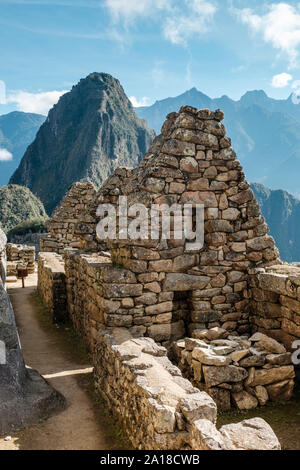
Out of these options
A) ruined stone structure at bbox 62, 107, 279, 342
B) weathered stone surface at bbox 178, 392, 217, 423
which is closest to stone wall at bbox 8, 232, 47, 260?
ruined stone structure at bbox 62, 107, 279, 342

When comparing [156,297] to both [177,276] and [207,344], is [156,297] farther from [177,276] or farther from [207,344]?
[207,344]

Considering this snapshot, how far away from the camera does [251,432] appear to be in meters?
3.40

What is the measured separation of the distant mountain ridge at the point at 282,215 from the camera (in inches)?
4259

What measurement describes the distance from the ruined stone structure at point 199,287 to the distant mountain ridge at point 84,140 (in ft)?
313

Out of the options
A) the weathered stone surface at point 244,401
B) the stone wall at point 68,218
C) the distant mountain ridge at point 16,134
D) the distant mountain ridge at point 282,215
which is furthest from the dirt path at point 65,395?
the distant mountain ridge at point 16,134

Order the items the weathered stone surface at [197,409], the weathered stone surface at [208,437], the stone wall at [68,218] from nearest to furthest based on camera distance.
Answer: the weathered stone surface at [208,437], the weathered stone surface at [197,409], the stone wall at [68,218]

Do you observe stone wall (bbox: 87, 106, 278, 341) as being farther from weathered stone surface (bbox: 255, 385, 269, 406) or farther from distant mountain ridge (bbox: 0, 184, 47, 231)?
distant mountain ridge (bbox: 0, 184, 47, 231)

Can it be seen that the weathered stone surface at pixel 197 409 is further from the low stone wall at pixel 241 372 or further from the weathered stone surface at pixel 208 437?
the low stone wall at pixel 241 372

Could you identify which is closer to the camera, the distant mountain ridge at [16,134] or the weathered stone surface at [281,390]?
the weathered stone surface at [281,390]

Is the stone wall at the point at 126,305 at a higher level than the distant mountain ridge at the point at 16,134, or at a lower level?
lower

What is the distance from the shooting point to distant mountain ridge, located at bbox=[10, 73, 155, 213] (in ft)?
364

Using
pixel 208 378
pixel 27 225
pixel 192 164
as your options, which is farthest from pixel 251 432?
pixel 27 225

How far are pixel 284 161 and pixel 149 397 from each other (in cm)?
19491

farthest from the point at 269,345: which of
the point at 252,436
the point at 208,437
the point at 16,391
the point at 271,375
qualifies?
the point at 16,391
